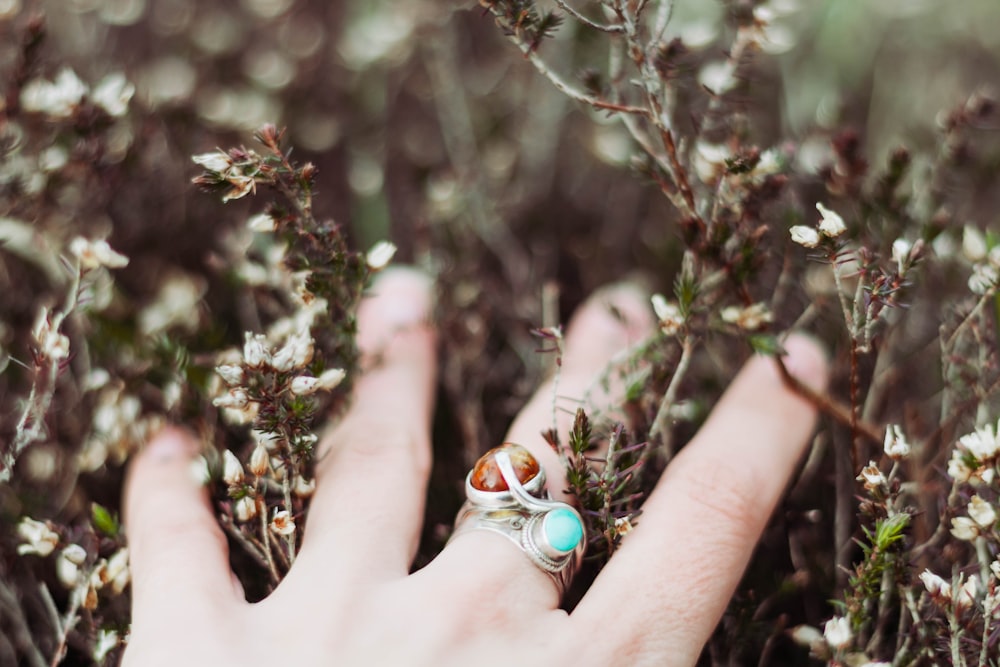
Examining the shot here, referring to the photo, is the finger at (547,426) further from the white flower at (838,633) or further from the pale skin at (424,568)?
the white flower at (838,633)

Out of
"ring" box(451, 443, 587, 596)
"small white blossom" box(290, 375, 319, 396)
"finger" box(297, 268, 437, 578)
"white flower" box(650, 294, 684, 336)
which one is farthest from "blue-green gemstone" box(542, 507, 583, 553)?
"small white blossom" box(290, 375, 319, 396)

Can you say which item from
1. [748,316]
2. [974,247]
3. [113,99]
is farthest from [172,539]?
[974,247]

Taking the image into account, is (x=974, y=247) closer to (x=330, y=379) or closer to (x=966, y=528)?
(x=966, y=528)

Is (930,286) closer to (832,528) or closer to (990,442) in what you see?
(832,528)

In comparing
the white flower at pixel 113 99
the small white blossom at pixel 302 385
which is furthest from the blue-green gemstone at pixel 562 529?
the white flower at pixel 113 99

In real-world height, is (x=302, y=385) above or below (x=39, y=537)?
above

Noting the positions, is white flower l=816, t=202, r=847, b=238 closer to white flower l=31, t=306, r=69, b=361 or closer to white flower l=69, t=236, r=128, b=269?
white flower l=69, t=236, r=128, b=269

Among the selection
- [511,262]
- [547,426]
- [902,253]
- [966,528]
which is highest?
[902,253]
